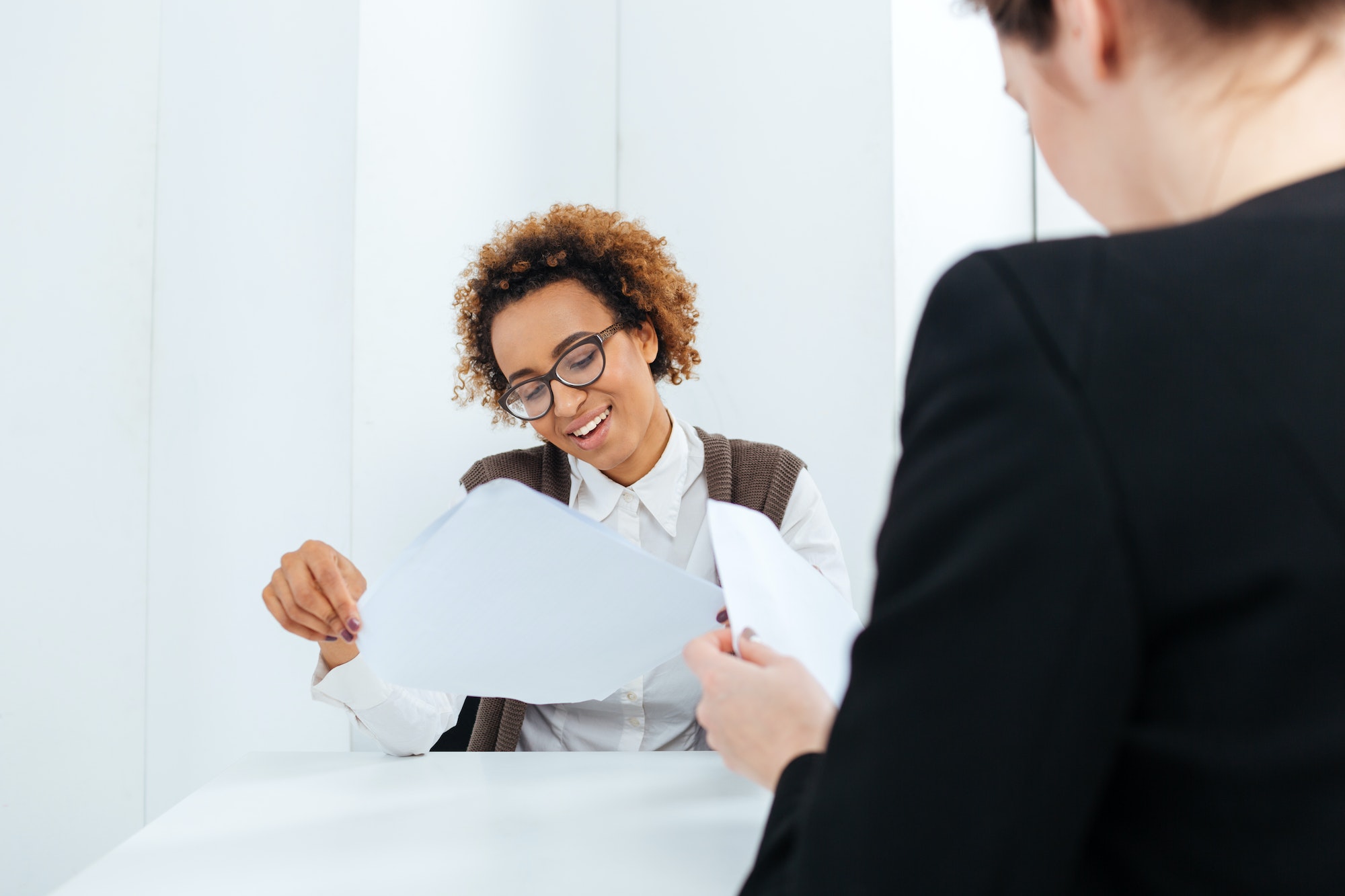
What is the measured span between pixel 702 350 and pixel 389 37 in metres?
0.87

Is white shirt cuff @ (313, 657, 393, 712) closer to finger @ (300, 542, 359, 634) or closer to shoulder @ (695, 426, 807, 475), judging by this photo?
finger @ (300, 542, 359, 634)

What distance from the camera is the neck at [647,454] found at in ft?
4.93

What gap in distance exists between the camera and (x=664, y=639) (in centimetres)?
85

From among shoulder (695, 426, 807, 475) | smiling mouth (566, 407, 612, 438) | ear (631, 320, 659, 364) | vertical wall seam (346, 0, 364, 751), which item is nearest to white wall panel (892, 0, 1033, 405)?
shoulder (695, 426, 807, 475)

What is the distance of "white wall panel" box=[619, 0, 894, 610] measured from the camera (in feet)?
6.06

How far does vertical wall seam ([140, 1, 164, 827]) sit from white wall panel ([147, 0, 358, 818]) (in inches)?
0.4

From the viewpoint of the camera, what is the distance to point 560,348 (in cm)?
138

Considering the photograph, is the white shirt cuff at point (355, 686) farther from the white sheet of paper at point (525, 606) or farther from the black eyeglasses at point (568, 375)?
the black eyeglasses at point (568, 375)

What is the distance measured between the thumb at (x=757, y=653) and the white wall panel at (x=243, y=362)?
1.28 m

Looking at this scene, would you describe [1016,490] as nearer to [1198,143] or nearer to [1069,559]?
[1069,559]

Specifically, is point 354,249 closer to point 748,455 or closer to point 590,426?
point 590,426

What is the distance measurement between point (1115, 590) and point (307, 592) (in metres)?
0.86

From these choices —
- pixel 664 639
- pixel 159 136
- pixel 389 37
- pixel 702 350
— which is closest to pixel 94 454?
pixel 159 136

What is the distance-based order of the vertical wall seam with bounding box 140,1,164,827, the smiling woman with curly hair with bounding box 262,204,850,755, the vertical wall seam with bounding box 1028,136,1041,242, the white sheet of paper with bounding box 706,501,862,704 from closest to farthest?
the white sheet of paper with bounding box 706,501,862,704 → the smiling woman with curly hair with bounding box 262,204,850,755 → the vertical wall seam with bounding box 140,1,164,827 → the vertical wall seam with bounding box 1028,136,1041,242
